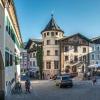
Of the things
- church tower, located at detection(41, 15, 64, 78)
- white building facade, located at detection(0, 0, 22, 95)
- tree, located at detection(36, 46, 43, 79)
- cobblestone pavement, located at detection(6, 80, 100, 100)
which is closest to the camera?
white building facade, located at detection(0, 0, 22, 95)

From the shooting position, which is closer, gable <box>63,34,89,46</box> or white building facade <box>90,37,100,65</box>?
gable <box>63,34,89,46</box>

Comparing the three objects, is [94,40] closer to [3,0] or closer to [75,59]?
[75,59]

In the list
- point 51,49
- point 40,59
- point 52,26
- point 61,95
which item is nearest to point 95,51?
point 51,49

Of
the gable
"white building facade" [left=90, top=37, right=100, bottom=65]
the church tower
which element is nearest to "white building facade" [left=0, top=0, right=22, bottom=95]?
the church tower

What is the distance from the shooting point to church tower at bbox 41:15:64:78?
7919cm

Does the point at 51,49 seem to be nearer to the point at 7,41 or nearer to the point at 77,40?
the point at 77,40

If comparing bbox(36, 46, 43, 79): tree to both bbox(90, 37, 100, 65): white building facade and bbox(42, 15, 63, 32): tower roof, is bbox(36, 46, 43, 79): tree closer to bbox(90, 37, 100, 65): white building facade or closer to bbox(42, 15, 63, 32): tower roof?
bbox(42, 15, 63, 32): tower roof

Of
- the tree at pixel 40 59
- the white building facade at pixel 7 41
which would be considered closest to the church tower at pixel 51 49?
the tree at pixel 40 59

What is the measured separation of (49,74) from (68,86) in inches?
1354

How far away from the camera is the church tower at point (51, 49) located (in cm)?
7919

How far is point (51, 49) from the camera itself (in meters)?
79.8

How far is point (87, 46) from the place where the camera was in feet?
273

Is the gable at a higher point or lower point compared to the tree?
higher

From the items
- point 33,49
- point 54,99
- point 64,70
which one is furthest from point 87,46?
point 54,99
